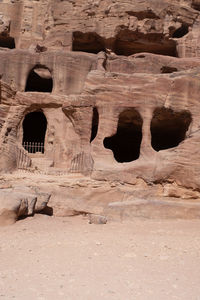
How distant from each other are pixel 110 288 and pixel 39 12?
22088mm

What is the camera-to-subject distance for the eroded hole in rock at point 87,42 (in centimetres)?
2057

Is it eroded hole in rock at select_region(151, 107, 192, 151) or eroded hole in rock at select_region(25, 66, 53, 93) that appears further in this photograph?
eroded hole in rock at select_region(25, 66, 53, 93)

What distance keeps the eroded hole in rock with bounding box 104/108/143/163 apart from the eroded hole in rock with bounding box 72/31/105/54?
7.63 meters

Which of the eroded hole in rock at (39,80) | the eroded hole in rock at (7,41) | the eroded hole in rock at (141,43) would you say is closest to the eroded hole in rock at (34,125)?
the eroded hole in rock at (39,80)

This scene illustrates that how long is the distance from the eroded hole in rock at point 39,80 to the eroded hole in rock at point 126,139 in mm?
6015

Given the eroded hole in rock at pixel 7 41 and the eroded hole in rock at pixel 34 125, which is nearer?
the eroded hole in rock at pixel 34 125

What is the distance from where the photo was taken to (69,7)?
20.9 meters

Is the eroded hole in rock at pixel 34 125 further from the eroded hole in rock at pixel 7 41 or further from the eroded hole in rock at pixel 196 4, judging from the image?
the eroded hole in rock at pixel 196 4

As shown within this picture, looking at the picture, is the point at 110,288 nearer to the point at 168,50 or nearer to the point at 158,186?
the point at 158,186

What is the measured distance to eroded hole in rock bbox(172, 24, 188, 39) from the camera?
21.1m

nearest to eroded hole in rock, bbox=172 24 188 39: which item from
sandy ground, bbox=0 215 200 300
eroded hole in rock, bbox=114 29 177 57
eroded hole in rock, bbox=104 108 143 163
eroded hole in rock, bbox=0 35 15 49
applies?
eroded hole in rock, bbox=114 29 177 57

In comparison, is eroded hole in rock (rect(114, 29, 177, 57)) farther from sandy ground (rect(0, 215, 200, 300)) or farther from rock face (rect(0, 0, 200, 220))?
sandy ground (rect(0, 215, 200, 300))

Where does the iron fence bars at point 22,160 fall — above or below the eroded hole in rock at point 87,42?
below

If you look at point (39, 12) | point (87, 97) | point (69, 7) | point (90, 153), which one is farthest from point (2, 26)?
point (90, 153)
